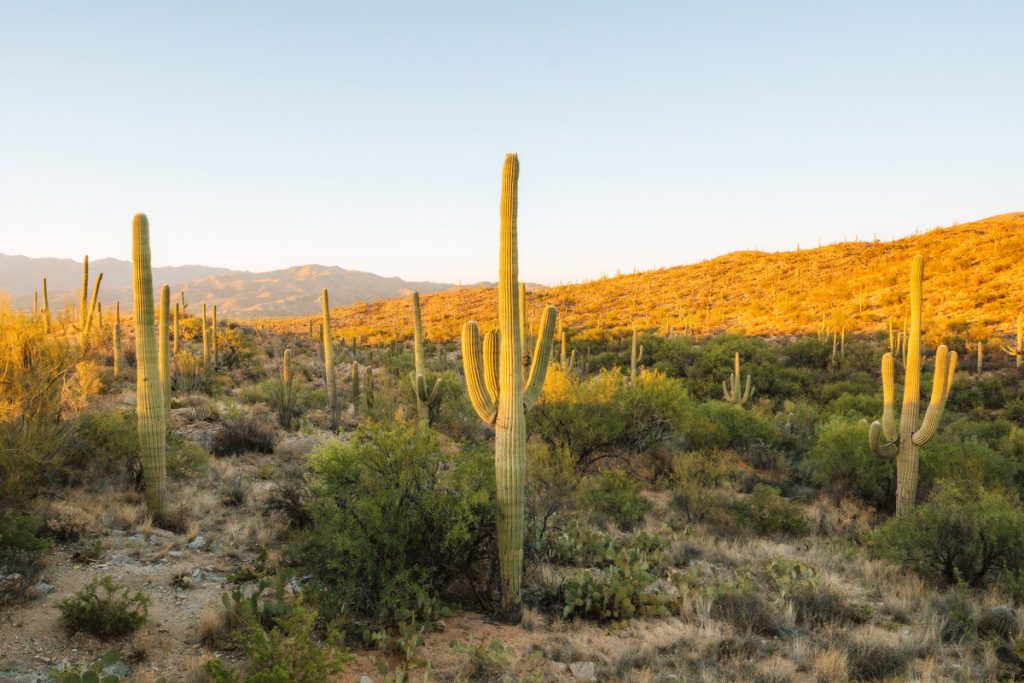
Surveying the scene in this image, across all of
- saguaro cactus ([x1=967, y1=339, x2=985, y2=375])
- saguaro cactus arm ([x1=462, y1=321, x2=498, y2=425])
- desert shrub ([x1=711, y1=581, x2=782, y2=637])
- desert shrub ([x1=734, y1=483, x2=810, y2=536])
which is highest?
saguaro cactus arm ([x1=462, y1=321, x2=498, y2=425])

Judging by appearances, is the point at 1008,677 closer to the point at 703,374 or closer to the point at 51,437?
the point at 51,437

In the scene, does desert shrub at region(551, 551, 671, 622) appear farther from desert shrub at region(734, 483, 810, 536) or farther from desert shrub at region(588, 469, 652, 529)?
desert shrub at region(734, 483, 810, 536)

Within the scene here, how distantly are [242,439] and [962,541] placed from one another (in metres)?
13.2

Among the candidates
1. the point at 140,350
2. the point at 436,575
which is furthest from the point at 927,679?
the point at 140,350

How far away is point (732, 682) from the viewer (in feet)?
17.0

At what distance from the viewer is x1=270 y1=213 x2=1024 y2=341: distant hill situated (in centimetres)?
3162

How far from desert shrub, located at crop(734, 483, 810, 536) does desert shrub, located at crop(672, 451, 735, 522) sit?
0.54 meters

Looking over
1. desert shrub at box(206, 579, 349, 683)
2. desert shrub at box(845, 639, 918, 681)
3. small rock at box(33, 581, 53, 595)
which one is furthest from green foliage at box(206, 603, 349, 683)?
desert shrub at box(845, 639, 918, 681)

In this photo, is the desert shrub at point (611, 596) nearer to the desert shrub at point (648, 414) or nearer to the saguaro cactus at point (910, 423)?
the saguaro cactus at point (910, 423)

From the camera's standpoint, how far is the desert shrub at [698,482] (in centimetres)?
1089

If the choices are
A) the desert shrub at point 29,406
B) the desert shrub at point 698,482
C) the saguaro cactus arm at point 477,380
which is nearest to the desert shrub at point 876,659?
the saguaro cactus arm at point 477,380

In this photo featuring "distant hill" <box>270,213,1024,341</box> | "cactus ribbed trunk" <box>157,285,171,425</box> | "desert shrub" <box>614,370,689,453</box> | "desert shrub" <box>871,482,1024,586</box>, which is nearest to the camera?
"desert shrub" <box>871,482,1024,586</box>

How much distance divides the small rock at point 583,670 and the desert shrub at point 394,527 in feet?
5.05

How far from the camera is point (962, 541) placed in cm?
787
